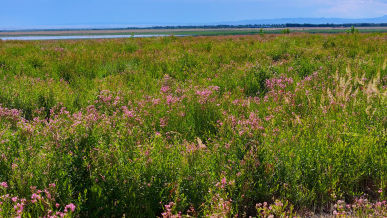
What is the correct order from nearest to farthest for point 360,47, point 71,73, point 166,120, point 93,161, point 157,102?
1. point 93,161
2. point 166,120
3. point 157,102
4. point 71,73
5. point 360,47

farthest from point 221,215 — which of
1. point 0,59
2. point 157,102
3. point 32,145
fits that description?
point 0,59

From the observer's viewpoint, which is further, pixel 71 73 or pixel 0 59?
pixel 0 59

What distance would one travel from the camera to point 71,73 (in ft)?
30.3

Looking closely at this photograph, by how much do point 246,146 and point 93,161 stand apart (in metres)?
1.61

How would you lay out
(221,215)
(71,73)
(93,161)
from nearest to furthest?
(221,215) → (93,161) → (71,73)

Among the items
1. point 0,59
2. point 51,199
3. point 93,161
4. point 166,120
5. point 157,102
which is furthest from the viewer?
point 0,59

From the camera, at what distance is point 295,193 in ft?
9.71

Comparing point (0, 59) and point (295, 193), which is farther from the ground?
point (0, 59)

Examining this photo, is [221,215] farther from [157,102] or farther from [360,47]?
[360,47]

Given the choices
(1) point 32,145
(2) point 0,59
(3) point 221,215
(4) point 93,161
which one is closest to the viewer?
(3) point 221,215

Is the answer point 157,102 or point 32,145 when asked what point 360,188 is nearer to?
point 157,102

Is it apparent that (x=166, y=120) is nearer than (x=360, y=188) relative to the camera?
No

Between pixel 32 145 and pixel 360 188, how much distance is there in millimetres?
3674

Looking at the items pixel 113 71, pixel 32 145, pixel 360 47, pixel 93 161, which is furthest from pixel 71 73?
pixel 360 47
